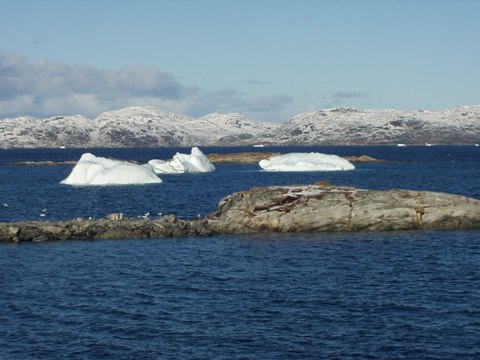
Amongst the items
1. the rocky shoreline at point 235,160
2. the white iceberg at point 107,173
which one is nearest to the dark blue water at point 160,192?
the white iceberg at point 107,173

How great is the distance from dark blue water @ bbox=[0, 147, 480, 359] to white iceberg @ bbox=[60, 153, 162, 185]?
157ft

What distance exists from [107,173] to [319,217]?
4951 centimetres

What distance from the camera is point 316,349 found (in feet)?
85.5

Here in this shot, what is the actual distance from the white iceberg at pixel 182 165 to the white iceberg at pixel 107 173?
3291 cm

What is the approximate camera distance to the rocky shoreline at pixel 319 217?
173 ft

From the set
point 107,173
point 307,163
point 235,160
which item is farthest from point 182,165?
point 235,160

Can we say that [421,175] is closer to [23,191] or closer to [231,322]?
A: [23,191]

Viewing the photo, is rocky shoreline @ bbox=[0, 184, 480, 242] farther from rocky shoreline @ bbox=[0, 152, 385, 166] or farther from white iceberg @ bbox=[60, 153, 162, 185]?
rocky shoreline @ bbox=[0, 152, 385, 166]

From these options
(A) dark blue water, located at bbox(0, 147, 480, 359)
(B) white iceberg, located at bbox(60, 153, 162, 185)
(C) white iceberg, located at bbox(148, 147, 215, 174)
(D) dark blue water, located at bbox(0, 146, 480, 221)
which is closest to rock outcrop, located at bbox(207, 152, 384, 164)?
(C) white iceberg, located at bbox(148, 147, 215, 174)

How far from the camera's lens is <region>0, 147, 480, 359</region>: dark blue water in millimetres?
26469

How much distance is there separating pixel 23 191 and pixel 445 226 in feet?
196

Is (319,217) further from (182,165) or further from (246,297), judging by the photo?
(182,165)

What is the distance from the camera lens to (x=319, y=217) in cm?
5269

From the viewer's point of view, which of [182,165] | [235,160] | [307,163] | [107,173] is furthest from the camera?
[235,160]
